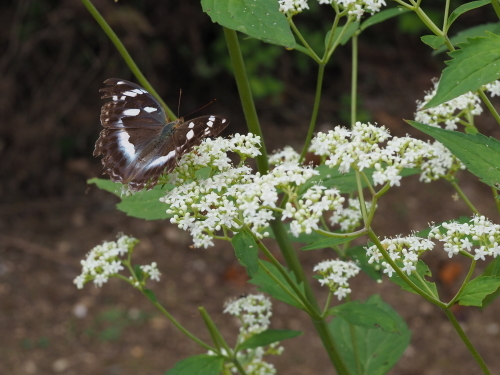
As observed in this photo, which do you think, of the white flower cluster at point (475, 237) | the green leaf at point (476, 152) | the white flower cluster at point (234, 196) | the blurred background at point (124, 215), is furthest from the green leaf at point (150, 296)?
the blurred background at point (124, 215)

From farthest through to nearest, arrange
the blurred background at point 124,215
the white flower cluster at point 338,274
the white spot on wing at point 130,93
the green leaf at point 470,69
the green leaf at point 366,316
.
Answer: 1. the blurred background at point 124,215
2. the white spot on wing at point 130,93
3. the white flower cluster at point 338,274
4. the green leaf at point 366,316
5. the green leaf at point 470,69

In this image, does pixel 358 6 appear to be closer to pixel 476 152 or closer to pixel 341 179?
pixel 341 179

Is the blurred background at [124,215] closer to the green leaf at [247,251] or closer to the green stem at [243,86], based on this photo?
the green stem at [243,86]

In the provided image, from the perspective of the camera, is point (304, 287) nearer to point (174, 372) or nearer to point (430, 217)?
point (174, 372)

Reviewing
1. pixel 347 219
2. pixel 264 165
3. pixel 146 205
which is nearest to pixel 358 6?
pixel 264 165

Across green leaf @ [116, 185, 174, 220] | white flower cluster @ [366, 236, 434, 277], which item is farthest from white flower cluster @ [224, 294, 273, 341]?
white flower cluster @ [366, 236, 434, 277]

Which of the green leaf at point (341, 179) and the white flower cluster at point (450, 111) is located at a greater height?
the white flower cluster at point (450, 111)
